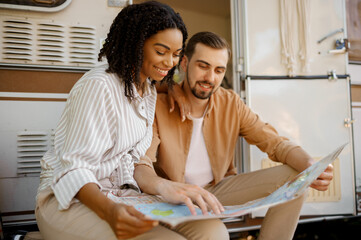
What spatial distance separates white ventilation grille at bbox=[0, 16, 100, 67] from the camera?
207 cm

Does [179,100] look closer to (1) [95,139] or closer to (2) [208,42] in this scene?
(2) [208,42]

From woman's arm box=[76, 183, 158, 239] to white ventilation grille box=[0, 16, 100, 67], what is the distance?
1.35m

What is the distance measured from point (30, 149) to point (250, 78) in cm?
181

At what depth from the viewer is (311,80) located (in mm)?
2715

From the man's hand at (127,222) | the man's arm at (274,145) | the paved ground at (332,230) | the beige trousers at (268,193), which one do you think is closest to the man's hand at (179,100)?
the man's arm at (274,145)

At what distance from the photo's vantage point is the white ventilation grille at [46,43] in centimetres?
207

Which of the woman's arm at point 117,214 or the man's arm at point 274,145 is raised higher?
the man's arm at point 274,145

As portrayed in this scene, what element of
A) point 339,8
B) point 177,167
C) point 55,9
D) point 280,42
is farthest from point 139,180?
point 339,8

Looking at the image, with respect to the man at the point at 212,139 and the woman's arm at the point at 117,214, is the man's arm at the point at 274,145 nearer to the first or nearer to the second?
the man at the point at 212,139

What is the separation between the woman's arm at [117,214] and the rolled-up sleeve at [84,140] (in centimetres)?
4

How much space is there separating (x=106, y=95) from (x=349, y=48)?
8.64ft

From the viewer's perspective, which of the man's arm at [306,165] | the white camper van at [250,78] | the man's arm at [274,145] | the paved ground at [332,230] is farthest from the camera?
the paved ground at [332,230]

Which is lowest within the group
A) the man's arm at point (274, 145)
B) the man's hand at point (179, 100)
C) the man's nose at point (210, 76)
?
the man's arm at point (274, 145)

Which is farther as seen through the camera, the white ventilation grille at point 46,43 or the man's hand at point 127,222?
the white ventilation grille at point 46,43
